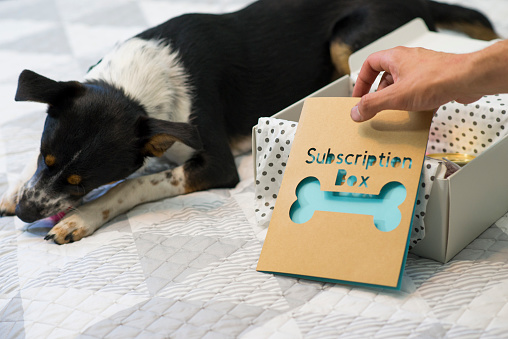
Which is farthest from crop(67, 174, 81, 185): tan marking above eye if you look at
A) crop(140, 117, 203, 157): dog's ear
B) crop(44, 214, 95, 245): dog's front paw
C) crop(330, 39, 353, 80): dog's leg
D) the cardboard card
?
crop(330, 39, 353, 80): dog's leg

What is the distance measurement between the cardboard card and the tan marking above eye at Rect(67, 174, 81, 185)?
2.07 ft

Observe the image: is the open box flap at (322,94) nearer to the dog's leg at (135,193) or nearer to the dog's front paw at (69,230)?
the dog's leg at (135,193)

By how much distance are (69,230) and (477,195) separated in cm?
110

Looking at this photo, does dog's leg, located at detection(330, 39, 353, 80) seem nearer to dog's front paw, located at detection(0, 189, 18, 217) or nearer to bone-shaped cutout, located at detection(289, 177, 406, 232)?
bone-shaped cutout, located at detection(289, 177, 406, 232)

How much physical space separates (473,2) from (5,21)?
2.63 metres

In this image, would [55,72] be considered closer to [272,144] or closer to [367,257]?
[272,144]

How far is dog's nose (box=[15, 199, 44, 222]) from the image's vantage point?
5.25 ft

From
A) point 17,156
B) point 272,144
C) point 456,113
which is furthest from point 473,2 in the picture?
point 17,156

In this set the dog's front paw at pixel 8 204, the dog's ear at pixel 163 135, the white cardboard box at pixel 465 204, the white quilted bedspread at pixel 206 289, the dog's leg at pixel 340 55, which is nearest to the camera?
the white quilted bedspread at pixel 206 289

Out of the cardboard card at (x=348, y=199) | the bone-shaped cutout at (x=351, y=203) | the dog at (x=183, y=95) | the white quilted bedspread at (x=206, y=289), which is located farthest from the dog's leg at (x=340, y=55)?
the bone-shaped cutout at (x=351, y=203)

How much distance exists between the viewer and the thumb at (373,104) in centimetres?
123

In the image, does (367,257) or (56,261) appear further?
(56,261)

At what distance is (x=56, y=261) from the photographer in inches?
57.2

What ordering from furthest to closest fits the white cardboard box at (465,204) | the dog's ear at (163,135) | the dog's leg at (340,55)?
the dog's leg at (340,55)
the dog's ear at (163,135)
the white cardboard box at (465,204)
